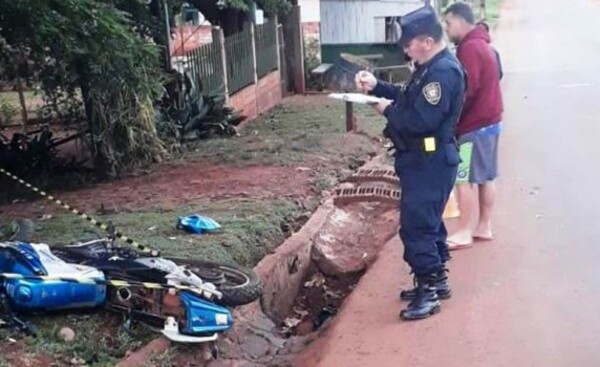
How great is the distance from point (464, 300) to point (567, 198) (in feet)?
9.51

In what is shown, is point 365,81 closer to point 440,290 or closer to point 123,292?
point 440,290

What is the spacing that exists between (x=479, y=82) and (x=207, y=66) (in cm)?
762

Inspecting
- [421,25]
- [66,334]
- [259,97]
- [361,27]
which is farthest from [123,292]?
[361,27]

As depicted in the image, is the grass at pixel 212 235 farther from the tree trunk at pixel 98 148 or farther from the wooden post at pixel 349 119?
the wooden post at pixel 349 119

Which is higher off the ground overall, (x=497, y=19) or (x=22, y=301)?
(x=22, y=301)

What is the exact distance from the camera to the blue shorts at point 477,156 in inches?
250

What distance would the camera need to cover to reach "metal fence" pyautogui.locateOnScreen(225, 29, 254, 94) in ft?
46.4

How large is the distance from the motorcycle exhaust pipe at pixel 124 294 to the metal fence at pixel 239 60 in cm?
917

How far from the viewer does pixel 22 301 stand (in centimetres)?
486

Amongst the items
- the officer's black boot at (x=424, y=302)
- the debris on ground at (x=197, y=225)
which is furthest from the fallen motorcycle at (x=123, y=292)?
the debris on ground at (x=197, y=225)

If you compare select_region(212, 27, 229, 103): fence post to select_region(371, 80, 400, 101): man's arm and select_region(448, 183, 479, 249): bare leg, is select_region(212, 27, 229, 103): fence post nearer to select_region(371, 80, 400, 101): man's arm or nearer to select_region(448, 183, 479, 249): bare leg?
select_region(448, 183, 479, 249): bare leg

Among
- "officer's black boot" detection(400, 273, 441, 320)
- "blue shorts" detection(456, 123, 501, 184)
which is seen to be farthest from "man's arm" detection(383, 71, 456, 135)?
"blue shorts" detection(456, 123, 501, 184)

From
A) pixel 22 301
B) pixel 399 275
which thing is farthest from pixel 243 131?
pixel 22 301

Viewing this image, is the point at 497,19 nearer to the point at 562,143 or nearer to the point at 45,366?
the point at 562,143
